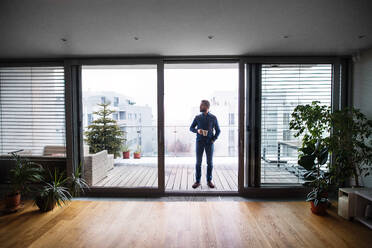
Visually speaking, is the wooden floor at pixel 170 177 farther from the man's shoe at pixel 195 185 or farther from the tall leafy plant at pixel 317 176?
the tall leafy plant at pixel 317 176

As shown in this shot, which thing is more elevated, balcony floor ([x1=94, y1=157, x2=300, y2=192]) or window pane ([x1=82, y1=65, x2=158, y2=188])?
window pane ([x1=82, y1=65, x2=158, y2=188])

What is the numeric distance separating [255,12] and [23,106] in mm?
3935

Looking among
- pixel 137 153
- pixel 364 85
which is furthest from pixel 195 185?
pixel 364 85

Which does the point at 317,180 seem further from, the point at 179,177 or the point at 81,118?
the point at 81,118

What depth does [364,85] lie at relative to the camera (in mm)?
3141

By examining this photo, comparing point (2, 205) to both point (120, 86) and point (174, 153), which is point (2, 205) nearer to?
point (120, 86)

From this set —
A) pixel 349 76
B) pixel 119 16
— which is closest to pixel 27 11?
pixel 119 16

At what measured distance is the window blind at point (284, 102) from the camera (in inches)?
134

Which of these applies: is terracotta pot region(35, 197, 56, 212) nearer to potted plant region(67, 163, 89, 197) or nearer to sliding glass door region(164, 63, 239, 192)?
potted plant region(67, 163, 89, 197)

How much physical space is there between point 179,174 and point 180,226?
209cm

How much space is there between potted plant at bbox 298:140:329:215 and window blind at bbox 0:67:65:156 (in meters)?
3.82

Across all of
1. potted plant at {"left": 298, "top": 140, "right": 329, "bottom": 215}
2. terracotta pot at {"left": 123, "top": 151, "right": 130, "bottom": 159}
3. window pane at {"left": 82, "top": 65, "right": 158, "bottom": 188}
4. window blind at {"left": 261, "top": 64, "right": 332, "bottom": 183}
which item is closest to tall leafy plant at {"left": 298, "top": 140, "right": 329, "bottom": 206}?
potted plant at {"left": 298, "top": 140, "right": 329, "bottom": 215}

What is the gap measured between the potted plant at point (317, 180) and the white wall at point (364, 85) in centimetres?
87

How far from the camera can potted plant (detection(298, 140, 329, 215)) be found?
279cm
